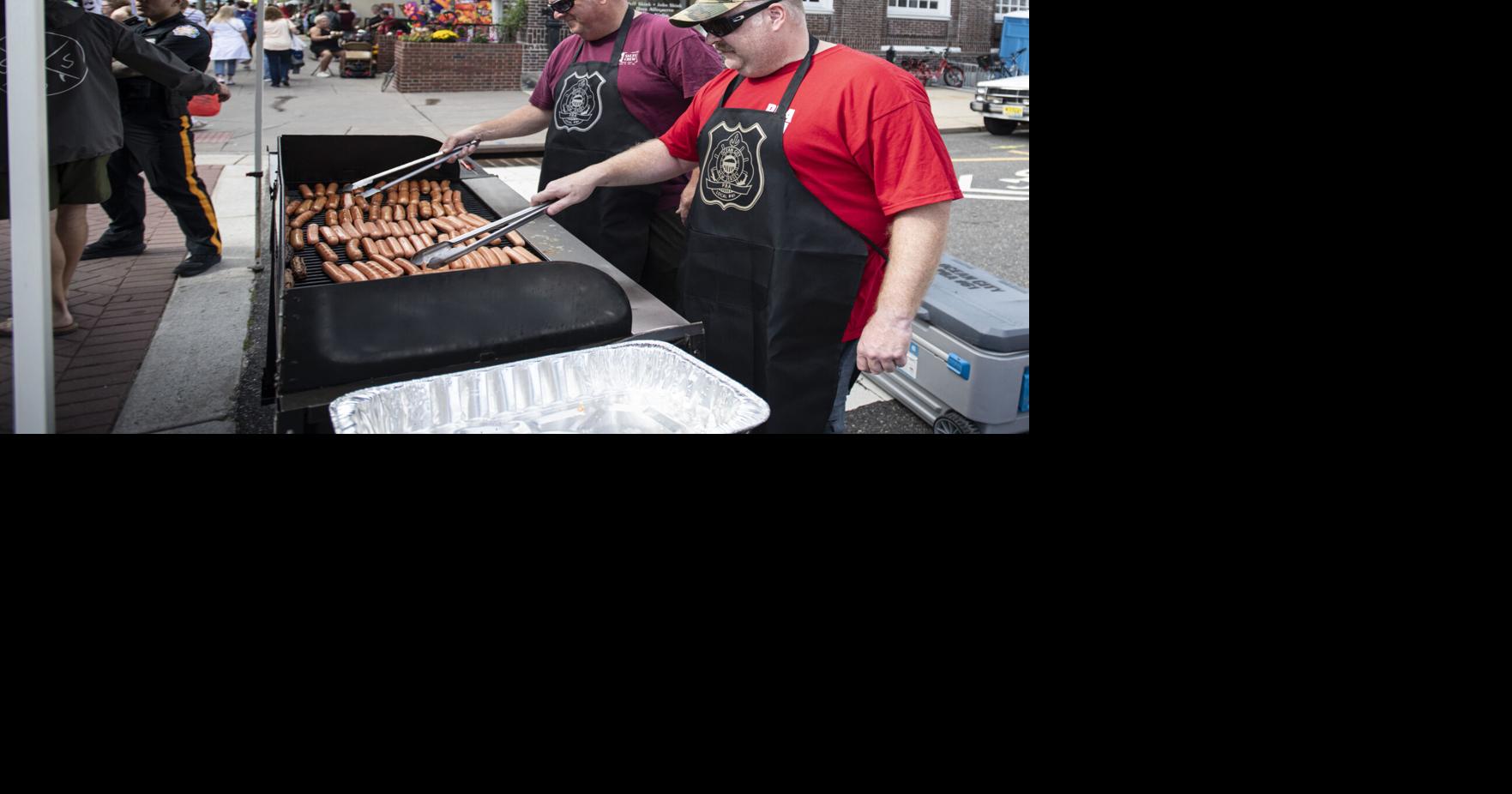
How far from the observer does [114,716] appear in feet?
5.98

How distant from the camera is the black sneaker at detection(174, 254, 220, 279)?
201 inches

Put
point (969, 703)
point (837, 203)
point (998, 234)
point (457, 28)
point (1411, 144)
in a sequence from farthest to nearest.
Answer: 1. point (457, 28)
2. point (998, 234)
3. point (837, 203)
4. point (969, 703)
5. point (1411, 144)

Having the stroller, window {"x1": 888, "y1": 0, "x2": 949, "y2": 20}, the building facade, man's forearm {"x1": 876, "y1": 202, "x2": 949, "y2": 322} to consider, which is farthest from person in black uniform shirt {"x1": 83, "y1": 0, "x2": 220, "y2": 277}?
window {"x1": 888, "y1": 0, "x2": 949, "y2": 20}

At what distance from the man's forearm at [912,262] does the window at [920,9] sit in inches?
601

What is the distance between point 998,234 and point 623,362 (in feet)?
20.7

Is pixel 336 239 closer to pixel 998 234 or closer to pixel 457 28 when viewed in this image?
pixel 998 234

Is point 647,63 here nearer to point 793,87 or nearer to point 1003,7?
point 793,87

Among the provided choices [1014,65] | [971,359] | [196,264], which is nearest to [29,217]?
[971,359]

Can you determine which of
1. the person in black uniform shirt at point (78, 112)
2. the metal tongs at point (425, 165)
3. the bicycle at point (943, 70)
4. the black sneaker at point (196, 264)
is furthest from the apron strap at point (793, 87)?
the bicycle at point (943, 70)

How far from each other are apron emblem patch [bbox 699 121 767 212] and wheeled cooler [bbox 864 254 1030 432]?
1.25m

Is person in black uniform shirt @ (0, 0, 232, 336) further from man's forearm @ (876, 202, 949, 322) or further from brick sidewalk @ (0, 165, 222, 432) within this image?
man's forearm @ (876, 202, 949, 322)

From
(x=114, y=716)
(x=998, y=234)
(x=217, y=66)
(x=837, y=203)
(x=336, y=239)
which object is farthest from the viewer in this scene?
(x=217, y=66)

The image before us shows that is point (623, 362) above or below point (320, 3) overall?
below

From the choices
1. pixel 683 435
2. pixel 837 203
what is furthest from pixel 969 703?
pixel 837 203
